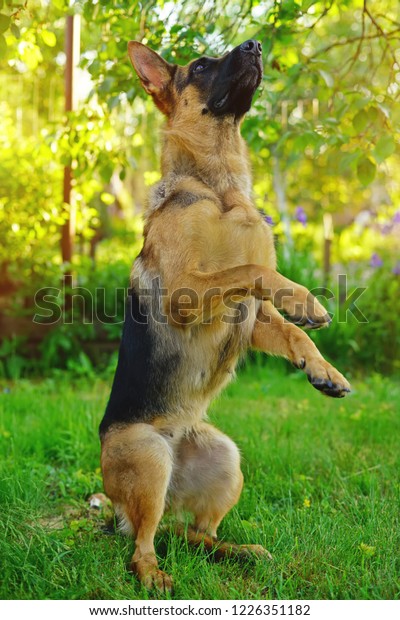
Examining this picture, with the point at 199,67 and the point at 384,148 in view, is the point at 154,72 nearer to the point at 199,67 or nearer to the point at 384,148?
the point at 199,67

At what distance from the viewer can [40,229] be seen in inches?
273

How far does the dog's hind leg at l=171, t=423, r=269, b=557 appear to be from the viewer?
10.7ft

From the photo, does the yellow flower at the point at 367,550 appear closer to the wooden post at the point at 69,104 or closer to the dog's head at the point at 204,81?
the dog's head at the point at 204,81

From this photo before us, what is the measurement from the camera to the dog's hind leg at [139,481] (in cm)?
293

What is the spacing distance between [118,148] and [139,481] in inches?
136

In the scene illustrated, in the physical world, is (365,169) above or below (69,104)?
below

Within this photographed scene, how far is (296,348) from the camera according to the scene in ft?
10.0

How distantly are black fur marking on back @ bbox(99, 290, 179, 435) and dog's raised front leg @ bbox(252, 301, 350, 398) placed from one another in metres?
0.46

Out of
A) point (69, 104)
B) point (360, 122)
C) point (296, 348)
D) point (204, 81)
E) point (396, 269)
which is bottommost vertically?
point (296, 348)

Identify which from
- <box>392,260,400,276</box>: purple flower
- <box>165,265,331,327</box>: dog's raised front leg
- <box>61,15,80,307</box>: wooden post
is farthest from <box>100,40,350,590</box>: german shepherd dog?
<box>392,260,400,276</box>: purple flower

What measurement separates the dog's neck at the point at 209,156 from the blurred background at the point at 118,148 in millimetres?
448

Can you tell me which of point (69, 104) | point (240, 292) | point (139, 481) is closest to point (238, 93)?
point (240, 292)

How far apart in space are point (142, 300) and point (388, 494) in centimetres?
176

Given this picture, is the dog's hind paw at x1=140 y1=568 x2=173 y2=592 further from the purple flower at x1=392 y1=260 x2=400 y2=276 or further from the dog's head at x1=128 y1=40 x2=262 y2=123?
the purple flower at x1=392 y1=260 x2=400 y2=276
